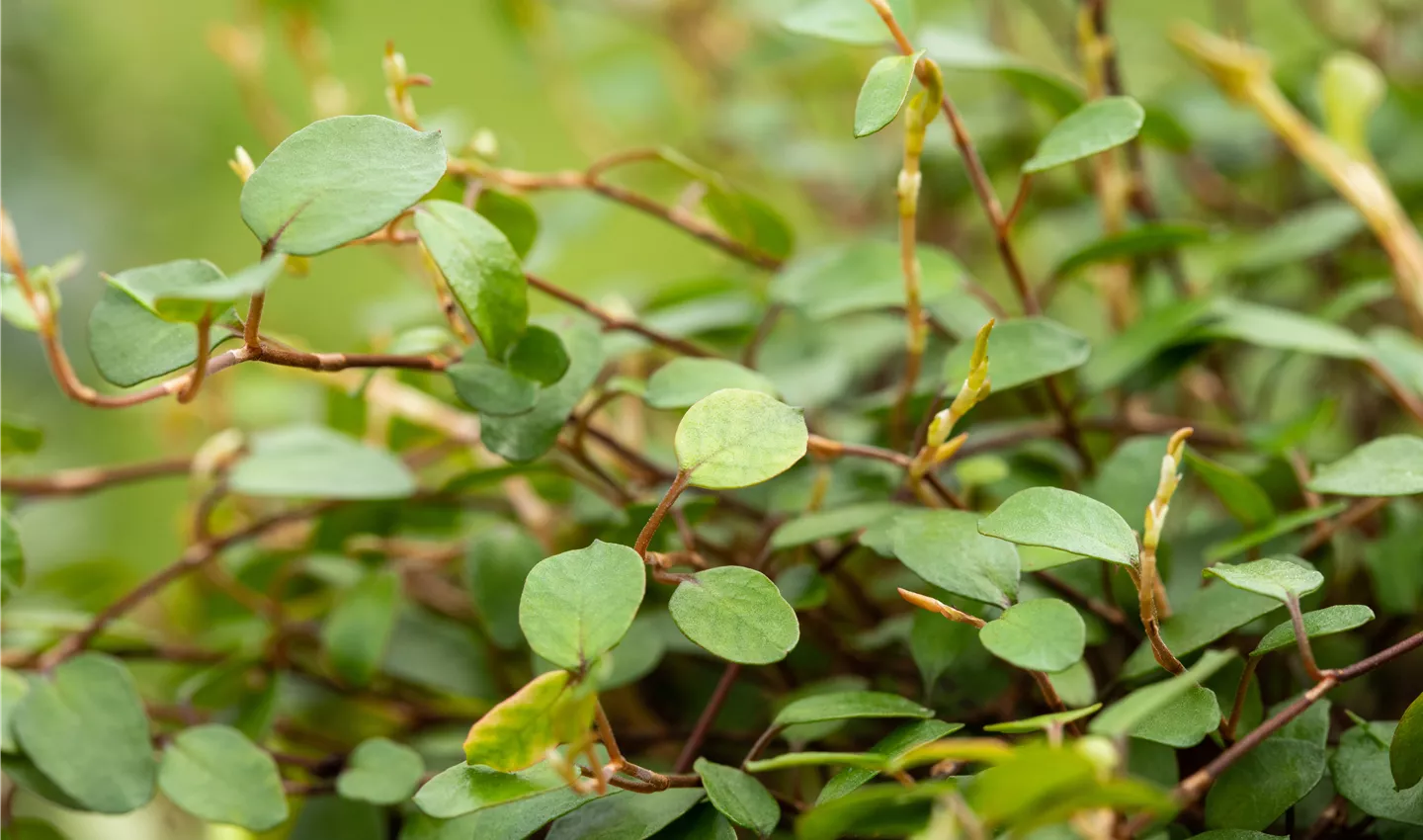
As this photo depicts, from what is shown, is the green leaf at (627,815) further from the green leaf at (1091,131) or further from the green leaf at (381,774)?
the green leaf at (1091,131)

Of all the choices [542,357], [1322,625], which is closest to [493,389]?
[542,357]

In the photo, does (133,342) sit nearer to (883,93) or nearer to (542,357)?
(542,357)

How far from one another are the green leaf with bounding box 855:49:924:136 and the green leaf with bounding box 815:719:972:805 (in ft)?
0.52

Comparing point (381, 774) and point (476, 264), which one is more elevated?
point (476, 264)

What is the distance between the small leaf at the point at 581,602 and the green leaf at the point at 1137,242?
0.24m

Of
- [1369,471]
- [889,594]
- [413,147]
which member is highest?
[413,147]

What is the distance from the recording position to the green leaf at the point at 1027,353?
326 millimetres

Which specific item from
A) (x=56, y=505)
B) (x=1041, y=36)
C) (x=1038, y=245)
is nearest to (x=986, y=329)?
(x=1038, y=245)

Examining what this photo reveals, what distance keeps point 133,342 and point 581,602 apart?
137 mm

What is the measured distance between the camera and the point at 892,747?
0.27 metres

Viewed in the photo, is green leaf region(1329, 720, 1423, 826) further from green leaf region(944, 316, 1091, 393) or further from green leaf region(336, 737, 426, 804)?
green leaf region(336, 737, 426, 804)

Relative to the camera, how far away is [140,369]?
265 millimetres

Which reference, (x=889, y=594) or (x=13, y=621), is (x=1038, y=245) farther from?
(x=13, y=621)

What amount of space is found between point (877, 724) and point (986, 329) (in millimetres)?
156
